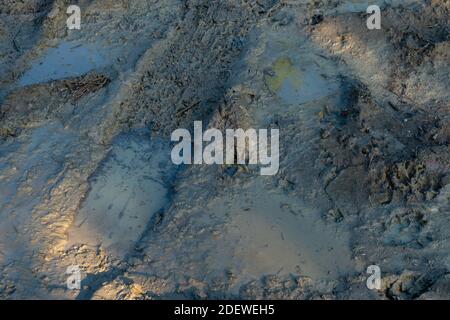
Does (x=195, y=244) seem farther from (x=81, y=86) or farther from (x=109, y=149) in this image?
(x=81, y=86)

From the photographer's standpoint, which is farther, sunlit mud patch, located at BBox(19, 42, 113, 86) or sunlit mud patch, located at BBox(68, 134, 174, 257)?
sunlit mud patch, located at BBox(19, 42, 113, 86)

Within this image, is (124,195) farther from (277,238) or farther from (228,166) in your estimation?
(277,238)
